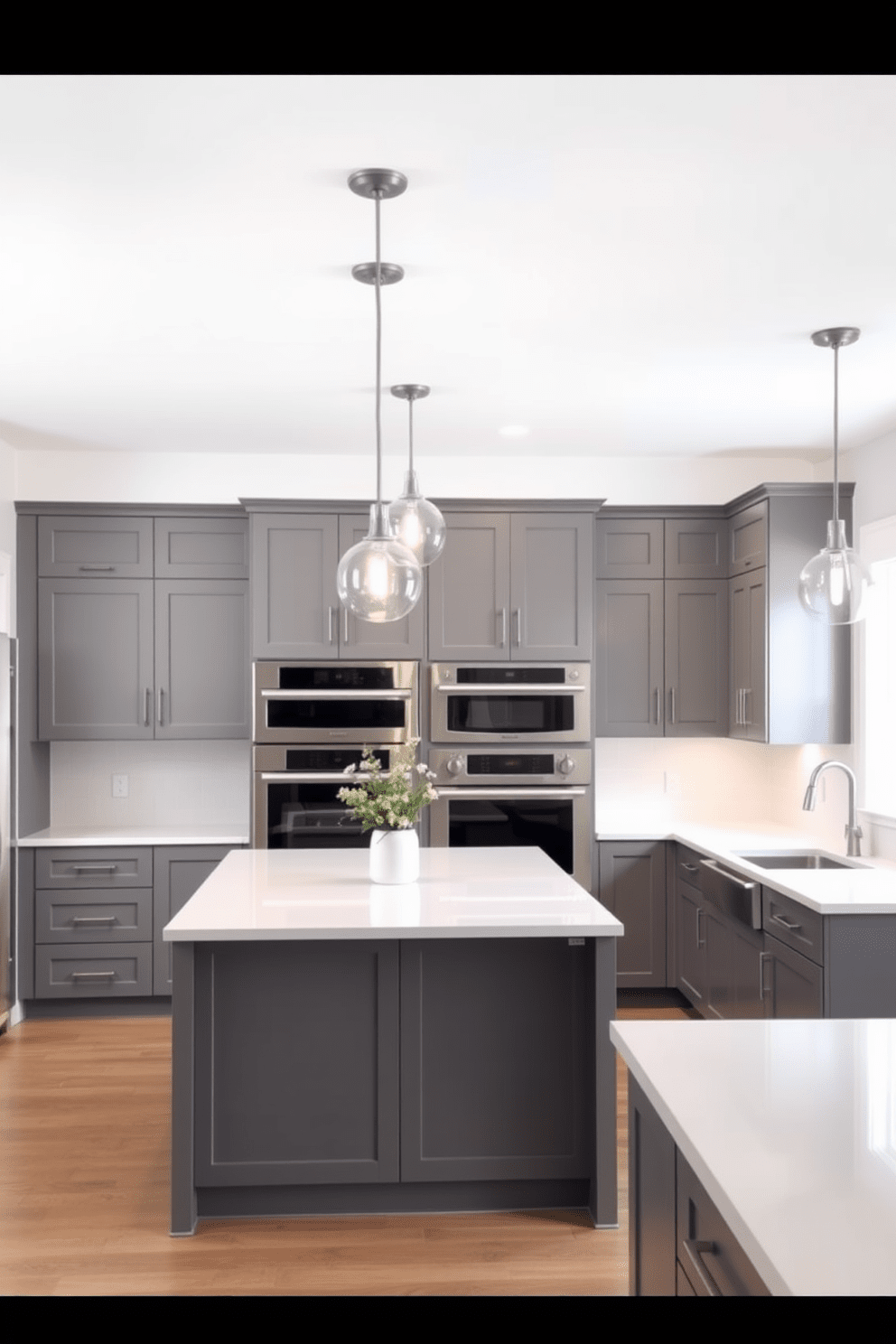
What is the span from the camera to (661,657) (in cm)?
534

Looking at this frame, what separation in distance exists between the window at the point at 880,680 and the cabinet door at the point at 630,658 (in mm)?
980

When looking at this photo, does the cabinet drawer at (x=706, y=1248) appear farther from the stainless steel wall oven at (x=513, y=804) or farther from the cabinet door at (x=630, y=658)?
the cabinet door at (x=630, y=658)

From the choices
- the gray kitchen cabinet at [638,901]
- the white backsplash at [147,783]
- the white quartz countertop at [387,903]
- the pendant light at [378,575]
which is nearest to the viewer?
the pendant light at [378,575]

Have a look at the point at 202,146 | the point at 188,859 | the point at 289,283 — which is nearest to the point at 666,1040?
the point at 202,146

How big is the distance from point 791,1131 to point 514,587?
3811 millimetres

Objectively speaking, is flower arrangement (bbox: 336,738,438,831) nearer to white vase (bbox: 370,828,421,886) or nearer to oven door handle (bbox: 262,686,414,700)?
white vase (bbox: 370,828,421,886)

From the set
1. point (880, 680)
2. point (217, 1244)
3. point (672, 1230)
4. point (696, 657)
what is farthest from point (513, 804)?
point (672, 1230)

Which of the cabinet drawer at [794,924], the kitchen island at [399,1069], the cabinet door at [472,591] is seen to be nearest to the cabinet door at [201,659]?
the cabinet door at [472,591]

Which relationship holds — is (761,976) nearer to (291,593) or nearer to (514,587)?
(514,587)

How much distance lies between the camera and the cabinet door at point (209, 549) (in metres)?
5.26

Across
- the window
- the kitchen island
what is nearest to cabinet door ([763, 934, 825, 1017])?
the kitchen island

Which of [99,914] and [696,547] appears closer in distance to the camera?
[99,914]

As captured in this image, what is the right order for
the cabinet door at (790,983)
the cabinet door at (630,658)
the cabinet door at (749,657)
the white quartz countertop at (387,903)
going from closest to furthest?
the white quartz countertop at (387,903), the cabinet door at (790,983), the cabinet door at (749,657), the cabinet door at (630,658)
